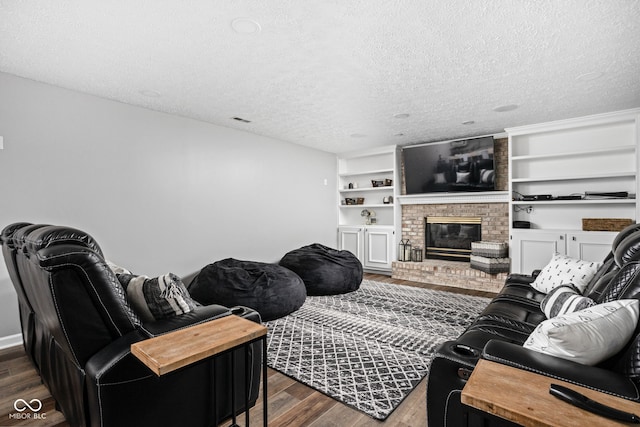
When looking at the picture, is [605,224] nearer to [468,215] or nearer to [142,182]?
[468,215]

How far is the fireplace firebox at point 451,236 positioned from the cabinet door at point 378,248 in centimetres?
67

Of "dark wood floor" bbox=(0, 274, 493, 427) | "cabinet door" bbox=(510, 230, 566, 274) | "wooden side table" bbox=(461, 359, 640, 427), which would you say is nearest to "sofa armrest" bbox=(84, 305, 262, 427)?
"dark wood floor" bbox=(0, 274, 493, 427)

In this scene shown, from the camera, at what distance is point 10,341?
112 inches

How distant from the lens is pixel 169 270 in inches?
157

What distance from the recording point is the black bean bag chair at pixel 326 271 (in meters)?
4.34

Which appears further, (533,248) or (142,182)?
(533,248)

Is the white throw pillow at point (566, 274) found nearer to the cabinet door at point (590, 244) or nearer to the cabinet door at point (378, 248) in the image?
the cabinet door at point (590, 244)

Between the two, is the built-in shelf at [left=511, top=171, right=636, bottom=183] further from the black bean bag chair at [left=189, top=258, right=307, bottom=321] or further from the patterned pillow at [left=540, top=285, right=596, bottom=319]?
the black bean bag chair at [left=189, top=258, right=307, bottom=321]

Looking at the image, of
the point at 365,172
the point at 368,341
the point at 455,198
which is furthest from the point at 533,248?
the point at 368,341

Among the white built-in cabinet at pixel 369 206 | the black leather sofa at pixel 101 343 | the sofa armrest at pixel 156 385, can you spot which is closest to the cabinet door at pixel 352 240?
the white built-in cabinet at pixel 369 206

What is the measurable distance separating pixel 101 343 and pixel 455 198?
17.1ft

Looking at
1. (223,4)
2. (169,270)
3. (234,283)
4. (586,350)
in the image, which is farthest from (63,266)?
(169,270)

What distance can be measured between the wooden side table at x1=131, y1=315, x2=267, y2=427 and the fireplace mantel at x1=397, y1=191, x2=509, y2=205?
15.5 feet

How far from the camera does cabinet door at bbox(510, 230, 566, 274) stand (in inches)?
168
